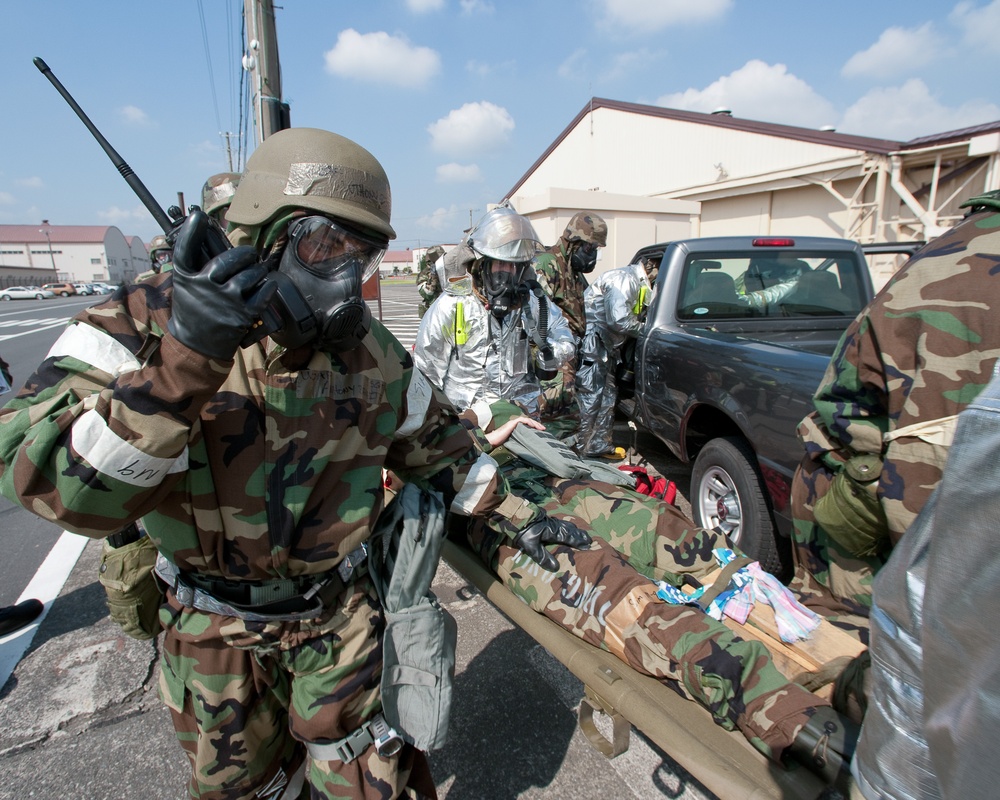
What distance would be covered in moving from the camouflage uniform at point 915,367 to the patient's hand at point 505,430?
5.22 feet

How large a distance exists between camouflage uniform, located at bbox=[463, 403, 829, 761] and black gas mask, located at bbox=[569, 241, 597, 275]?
2.75m

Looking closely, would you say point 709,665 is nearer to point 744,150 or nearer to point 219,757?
point 219,757

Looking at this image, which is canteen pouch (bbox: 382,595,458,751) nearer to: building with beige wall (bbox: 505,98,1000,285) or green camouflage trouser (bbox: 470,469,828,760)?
green camouflage trouser (bbox: 470,469,828,760)

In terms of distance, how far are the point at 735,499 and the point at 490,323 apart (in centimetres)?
188

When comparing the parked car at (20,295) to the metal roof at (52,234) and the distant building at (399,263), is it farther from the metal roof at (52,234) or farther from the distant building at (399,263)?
the distant building at (399,263)

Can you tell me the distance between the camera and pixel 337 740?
1.52m

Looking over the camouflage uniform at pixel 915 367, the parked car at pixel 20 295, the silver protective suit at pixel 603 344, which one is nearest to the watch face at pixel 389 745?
the camouflage uniform at pixel 915 367

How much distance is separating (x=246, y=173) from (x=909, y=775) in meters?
1.82

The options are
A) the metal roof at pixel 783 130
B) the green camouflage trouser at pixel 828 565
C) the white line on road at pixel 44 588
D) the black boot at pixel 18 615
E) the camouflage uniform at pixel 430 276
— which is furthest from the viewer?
the metal roof at pixel 783 130

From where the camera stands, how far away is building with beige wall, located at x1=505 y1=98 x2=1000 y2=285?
11.1 m

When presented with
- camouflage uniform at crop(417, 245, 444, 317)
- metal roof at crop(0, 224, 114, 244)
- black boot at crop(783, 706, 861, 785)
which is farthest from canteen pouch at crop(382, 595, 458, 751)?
metal roof at crop(0, 224, 114, 244)

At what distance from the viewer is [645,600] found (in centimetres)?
215

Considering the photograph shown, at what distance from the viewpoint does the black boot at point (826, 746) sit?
1.43m

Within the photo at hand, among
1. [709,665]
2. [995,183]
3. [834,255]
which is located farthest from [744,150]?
[709,665]
